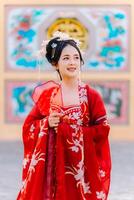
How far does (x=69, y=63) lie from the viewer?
3.98 metres

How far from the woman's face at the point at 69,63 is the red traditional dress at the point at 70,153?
0.37 feet

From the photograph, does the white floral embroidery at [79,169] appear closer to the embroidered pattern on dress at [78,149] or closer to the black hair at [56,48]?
the embroidered pattern on dress at [78,149]

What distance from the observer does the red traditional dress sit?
3900 millimetres

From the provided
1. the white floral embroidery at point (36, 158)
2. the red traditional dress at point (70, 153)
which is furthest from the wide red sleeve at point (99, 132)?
the white floral embroidery at point (36, 158)

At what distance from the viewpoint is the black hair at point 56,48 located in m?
4.03

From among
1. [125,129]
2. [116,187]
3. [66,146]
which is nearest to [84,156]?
[66,146]

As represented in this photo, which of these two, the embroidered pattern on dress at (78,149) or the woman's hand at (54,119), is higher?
the woman's hand at (54,119)

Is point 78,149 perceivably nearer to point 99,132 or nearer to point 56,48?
point 99,132

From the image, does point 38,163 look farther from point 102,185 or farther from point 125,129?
point 125,129

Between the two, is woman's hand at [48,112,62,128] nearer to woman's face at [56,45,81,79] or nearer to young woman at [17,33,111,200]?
young woman at [17,33,111,200]

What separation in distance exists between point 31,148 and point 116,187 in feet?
9.72

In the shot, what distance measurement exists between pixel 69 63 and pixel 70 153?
535 mm

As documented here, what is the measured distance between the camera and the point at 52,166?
393 centimetres

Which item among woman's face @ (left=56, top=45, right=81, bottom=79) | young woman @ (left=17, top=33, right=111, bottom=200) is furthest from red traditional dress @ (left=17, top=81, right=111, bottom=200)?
A: woman's face @ (left=56, top=45, right=81, bottom=79)
